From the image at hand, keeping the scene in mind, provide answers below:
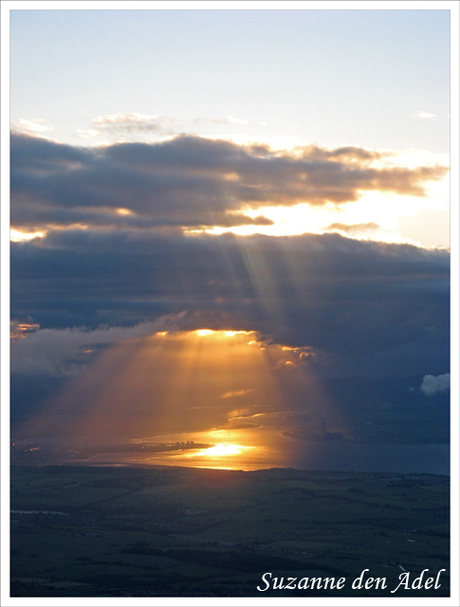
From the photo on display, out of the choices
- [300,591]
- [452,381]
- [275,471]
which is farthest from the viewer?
→ [275,471]

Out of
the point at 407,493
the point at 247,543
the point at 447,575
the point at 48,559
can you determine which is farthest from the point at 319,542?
the point at 407,493

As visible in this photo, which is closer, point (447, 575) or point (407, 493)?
point (447, 575)

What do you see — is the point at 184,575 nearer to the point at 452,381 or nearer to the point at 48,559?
the point at 48,559

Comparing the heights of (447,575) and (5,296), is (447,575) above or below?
below

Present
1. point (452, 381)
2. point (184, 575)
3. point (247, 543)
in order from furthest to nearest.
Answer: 1. point (247, 543)
2. point (184, 575)
3. point (452, 381)

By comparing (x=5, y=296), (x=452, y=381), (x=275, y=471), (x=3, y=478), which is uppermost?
(x=5, y=296)

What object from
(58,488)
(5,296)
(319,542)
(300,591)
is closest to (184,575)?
(300,591)
